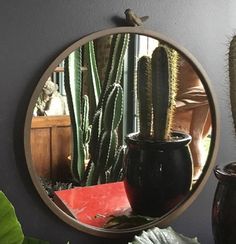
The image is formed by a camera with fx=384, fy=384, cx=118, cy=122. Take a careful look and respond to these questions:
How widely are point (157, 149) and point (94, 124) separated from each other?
0.18m

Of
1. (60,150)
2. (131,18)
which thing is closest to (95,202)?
(60,150)

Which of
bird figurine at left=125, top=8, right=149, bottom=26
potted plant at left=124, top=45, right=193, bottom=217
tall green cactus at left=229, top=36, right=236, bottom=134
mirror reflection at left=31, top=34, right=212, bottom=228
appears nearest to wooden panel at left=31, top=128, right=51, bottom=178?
mirror reflection at left=31, top=34, right=212, bottom=228

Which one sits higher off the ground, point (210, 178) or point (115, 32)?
point (115, 32)

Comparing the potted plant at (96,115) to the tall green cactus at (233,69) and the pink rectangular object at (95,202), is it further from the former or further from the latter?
the tall green cactus at (233,69)

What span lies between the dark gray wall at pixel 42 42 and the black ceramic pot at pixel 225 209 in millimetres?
277

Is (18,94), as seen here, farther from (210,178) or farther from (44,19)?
(210,178)

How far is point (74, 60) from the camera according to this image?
805mm

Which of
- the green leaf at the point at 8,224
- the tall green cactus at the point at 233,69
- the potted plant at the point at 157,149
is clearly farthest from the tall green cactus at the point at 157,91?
the green leaf at the point at 8,224

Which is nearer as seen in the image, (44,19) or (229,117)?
(44,19)

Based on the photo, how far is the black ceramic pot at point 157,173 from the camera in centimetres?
89

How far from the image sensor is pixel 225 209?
808 mm

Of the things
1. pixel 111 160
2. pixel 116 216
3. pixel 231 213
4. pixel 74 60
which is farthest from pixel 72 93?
pixel 231 213

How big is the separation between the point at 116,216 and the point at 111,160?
14 centimetres

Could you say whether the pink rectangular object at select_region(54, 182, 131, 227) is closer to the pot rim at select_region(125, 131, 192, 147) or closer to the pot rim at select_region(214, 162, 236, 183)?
the pot rim at select_region(125, 131, 192, 147)
